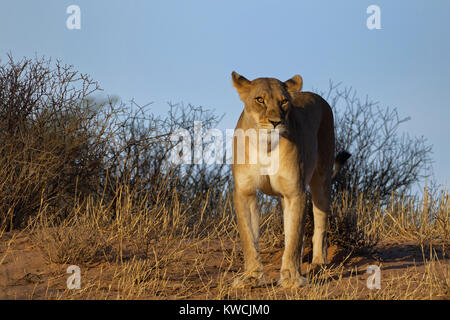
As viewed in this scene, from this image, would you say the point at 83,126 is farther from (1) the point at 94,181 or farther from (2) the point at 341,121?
(2) the point at 341,121

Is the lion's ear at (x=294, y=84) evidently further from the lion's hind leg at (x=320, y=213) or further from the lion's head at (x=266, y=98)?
the lion's hind leg at (x=320, y=213)

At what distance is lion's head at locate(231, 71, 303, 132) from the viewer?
14.5 ft

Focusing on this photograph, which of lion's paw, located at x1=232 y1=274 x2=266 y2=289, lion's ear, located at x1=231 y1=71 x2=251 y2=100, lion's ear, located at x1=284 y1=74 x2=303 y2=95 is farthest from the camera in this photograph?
lion's ear, located at x1=284 y1=74 x2=303 y2=95

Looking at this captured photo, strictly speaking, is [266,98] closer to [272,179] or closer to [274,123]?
[274,123]

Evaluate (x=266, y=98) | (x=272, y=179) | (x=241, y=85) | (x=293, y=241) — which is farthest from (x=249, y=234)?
(x=241, y=85)

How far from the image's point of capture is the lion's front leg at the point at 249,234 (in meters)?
4.63

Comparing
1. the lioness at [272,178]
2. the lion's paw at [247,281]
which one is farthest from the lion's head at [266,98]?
the lion's paw at [247,281]

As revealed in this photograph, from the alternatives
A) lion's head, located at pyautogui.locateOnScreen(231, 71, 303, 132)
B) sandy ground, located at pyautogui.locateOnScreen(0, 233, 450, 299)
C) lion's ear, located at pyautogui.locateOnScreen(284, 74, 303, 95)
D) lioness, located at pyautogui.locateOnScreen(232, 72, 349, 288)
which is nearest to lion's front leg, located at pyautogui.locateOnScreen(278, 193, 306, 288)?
lioness, located at pyautogui.locateOnScreen(232, 72, 349, 288)

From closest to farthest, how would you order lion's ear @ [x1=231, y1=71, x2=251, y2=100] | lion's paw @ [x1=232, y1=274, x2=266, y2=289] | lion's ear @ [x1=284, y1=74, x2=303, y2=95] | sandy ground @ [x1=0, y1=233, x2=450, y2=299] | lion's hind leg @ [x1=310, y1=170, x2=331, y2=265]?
sandy ground @ [x1=0, y1=233, x2=450, y2=299] → lion's paw @ [x1=232, y1=274, x2=266, y2=289] → lion's ear @ [x1=231, y1=71, x2=251, y2=100] → lion's ear @ [x1=284, y1=74, x2=303, y2=95] → lion's hind leg @ [x1=310, y1=170, x2=331, y2=265]

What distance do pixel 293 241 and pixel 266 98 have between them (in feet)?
3.86

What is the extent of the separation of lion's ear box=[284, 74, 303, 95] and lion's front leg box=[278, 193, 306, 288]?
92 cm

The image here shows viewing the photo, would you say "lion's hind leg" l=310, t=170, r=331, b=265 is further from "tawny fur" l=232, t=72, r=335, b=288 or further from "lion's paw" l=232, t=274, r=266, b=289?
"lion's paw" l=232, t=274, r=266, b=289

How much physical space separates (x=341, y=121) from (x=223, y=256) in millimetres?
5566
